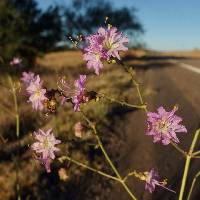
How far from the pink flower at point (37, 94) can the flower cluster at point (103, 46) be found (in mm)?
390

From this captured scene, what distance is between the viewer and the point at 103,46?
3.40 m

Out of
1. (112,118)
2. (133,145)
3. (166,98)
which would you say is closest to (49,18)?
(166,98)

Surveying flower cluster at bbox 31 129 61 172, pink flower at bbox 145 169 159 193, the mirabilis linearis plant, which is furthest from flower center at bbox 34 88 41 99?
pink flower at bbox 145 169 159 193

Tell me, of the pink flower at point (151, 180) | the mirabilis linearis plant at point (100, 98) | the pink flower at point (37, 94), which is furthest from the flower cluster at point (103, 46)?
the pink flower at point (151, 180)

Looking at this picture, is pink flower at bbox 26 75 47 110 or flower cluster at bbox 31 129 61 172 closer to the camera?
pink flower at bbox 26 75 47 110

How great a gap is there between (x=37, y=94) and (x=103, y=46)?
57 centimetres

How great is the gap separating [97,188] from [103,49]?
17.3 feet

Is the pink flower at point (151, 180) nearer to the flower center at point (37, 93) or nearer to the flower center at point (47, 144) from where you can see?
the flower center at point (47, 144)

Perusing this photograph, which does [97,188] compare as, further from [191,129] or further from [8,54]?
[8,54]

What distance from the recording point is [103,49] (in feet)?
11.1

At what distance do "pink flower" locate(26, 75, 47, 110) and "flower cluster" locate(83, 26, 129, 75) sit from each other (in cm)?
39

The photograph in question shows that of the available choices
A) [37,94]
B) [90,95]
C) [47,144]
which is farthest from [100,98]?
[47,144]

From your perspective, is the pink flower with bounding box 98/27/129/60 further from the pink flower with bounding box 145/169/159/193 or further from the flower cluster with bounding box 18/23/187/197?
the pink flower with bounding box 145/169/159/193

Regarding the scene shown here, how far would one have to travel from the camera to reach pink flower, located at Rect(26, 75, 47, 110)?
3680 mm
